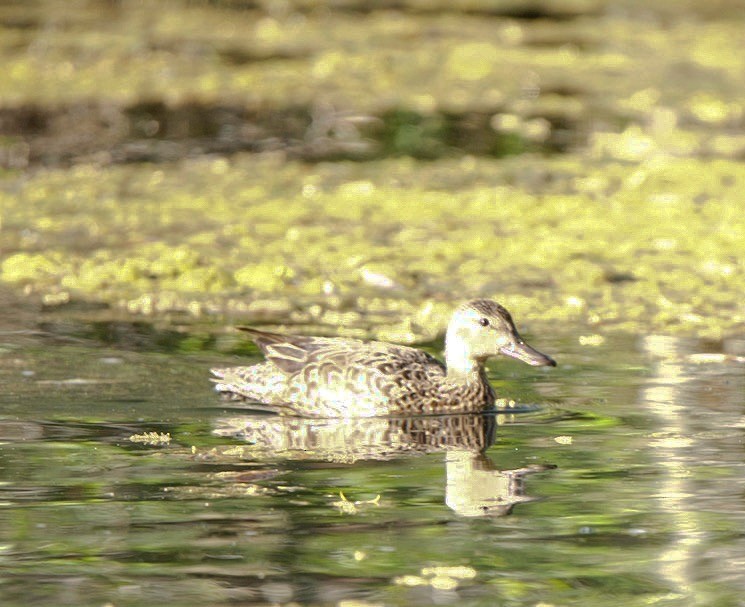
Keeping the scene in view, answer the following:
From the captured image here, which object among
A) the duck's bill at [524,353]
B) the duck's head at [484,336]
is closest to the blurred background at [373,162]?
the duck's head at [484,336]

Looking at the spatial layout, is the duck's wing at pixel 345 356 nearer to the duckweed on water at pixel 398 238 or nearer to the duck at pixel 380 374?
the duck at pixel 380 374

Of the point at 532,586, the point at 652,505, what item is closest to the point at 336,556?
the point at 532,586

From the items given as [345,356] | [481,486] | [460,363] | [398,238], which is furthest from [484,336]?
[398,238]

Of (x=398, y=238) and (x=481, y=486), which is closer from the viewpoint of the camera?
(x=481, y=486)

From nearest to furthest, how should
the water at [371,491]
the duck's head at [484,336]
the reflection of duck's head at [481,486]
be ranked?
the water at [371,491] < the reflection of duck's head at [481,486] < the duck's head at [484,336]

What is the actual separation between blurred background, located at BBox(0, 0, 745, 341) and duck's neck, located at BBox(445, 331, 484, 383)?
1.36 m

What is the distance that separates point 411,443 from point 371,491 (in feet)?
3.85

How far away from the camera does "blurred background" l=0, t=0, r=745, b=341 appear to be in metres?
12.1

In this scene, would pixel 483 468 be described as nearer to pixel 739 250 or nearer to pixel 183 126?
pixel 739 250

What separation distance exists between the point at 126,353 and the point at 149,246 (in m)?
3.28

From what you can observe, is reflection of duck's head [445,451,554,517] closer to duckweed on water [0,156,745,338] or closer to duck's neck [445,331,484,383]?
duck's neck [445,331,484,383]

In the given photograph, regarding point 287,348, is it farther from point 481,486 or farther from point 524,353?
point 481,486

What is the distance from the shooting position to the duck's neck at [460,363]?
30.5 feet

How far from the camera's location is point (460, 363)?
937cm
